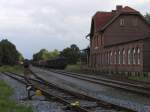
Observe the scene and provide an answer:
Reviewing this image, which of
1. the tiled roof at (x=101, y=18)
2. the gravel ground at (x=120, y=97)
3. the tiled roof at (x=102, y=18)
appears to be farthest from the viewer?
the tiled roof at (x=101, y=18)

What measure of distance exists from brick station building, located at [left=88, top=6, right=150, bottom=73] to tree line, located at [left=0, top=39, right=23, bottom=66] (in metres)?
15.6

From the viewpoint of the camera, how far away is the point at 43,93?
22.3m

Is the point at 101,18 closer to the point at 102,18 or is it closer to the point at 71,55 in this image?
the point at 102,18

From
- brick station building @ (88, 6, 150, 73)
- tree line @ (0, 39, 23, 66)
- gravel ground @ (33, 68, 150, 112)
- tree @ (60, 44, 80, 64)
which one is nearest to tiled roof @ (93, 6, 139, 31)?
brick station building @ (88, 6, 150, 73)

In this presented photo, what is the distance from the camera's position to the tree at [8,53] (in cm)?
8956

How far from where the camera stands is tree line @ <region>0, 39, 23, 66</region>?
89562 millimetres

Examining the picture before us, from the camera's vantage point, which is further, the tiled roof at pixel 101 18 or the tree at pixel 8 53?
the tree at pixel 8 53

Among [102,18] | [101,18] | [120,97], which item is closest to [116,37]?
[102,18]

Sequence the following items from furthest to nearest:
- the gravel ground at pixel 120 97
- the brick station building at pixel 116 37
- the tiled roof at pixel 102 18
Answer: the tiled roof at pixel 102 18 → the brick station building at pixel 116 37 → the gravel ground at pixel 120 97

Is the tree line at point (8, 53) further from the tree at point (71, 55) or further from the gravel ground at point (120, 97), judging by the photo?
the gravel ground at point (120, 97)

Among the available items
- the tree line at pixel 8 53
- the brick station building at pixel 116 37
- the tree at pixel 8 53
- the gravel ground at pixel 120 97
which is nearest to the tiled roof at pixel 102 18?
the brick station building at pixel 116 37

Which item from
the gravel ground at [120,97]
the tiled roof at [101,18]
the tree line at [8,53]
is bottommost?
the gravel ground at [120,97]

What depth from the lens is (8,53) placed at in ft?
293

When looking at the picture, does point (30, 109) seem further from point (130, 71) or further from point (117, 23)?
point (117, 23)
